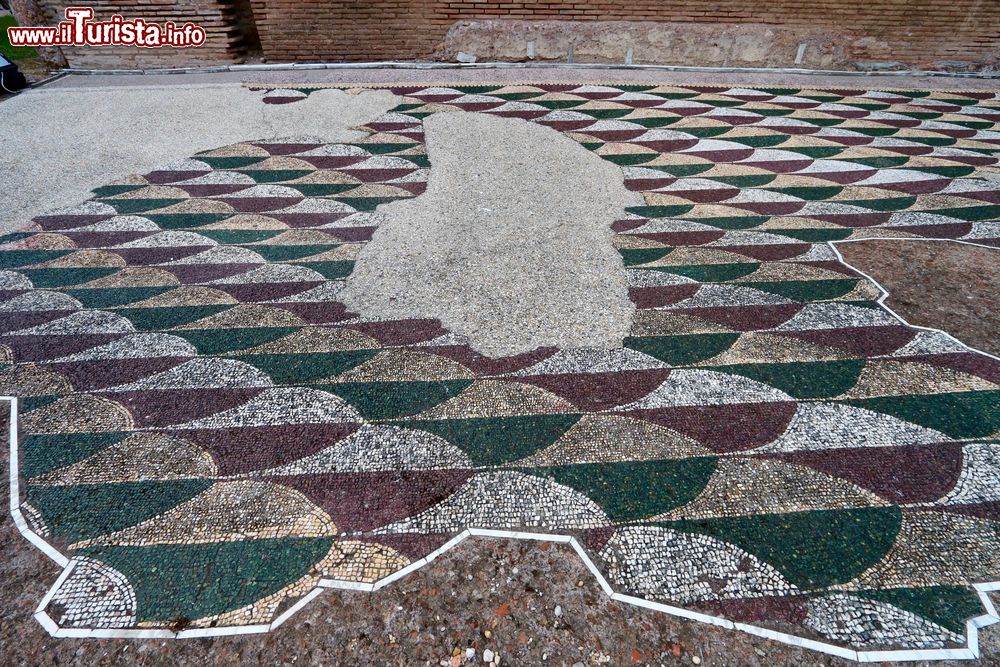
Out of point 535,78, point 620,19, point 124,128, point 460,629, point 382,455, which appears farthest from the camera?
point 620,19

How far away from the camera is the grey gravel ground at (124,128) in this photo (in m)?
3.15

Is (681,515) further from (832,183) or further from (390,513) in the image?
(832,183)

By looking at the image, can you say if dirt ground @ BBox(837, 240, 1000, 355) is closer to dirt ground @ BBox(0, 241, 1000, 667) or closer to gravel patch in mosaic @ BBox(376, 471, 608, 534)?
dirt ground @ BBox(0, 241, 1000, 667)

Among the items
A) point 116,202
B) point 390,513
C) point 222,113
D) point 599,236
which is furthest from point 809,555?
point 222,113

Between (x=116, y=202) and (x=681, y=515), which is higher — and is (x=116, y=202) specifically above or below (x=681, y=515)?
above


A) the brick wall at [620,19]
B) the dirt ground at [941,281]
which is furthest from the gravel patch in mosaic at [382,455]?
the brick wall at [620,19]

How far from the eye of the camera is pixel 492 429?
1.55 meters

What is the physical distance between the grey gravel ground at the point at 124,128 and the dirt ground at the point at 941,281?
3.14m

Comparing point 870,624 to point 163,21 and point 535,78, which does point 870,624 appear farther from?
point 163,21

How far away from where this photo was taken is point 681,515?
131 centimetres

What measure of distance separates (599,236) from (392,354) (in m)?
1.20

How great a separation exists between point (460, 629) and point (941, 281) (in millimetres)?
2269

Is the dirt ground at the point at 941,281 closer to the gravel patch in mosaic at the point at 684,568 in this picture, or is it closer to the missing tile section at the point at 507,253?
the missing tile section at the point at 507,253

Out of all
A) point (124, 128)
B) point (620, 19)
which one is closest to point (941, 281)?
point (620, 19)
